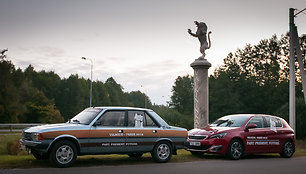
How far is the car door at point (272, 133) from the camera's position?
15.0m

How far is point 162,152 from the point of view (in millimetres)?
12398

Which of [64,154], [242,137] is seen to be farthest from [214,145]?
[64,154]

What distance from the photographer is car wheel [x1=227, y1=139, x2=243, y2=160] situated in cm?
1388

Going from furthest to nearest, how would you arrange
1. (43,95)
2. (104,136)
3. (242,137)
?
(43,95), (242,137), (104,136)

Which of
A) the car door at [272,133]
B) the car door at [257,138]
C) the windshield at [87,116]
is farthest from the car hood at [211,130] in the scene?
the windshield at [87,116]

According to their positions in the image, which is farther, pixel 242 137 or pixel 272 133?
pixel 272 133

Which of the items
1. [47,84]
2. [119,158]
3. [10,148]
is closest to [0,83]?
[47,84]

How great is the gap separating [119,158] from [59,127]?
3.30 metres

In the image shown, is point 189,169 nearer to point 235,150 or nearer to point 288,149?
point 235,150

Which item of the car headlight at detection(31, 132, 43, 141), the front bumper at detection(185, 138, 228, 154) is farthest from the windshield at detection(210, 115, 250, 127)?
the car headlight at detection(31, 132, 43, 141)

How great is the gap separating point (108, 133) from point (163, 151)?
212 cm

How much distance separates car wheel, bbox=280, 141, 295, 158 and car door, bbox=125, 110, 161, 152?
6.09m

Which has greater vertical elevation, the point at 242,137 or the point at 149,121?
the point at 149,121

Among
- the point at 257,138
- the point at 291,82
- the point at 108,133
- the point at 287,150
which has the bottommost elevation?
the point at 287,150
